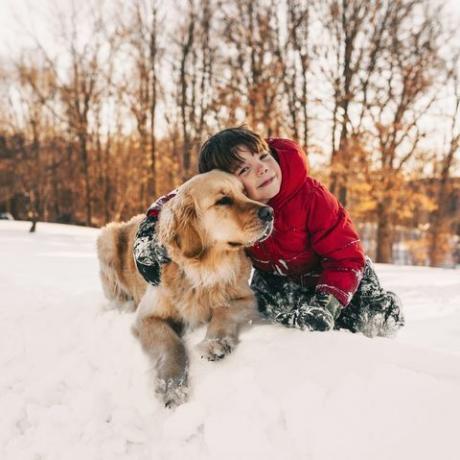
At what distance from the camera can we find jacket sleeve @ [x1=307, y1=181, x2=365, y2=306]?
2.12m

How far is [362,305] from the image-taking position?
246 centimetres

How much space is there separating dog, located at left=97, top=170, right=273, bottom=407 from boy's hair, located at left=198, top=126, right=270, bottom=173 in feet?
0.24

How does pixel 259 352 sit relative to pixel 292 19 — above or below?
below

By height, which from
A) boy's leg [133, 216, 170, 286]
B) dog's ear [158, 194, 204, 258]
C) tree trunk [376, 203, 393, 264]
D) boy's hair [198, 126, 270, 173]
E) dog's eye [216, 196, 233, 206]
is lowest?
tree trunk [376, 203, 393, 264]

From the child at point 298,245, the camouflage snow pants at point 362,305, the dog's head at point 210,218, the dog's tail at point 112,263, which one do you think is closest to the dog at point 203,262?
the dog's head at point 210,218

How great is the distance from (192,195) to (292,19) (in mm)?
12489

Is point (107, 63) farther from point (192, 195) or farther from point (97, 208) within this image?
point (192, 195)

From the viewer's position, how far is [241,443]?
146 cm

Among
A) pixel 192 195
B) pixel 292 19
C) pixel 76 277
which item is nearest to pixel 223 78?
pixel 292 19

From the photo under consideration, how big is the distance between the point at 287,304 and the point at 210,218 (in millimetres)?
738

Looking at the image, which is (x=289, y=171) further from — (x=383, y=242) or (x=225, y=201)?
(x=383, y=242)

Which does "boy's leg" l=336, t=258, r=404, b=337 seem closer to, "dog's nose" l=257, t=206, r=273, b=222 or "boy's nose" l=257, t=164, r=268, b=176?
"dog's nose" l=257, t=206, r=273, b=222

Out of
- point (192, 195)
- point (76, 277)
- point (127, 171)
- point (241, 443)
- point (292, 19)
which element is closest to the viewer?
point (241, 443)

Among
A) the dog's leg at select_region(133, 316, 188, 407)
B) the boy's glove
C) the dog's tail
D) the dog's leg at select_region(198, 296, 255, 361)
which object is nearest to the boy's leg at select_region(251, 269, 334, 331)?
the boy's glove
